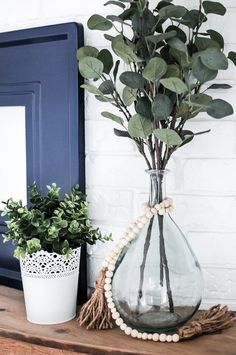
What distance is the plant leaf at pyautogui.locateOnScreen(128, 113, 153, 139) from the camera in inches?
32.0

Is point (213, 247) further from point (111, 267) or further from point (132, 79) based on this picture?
point (132, 79)

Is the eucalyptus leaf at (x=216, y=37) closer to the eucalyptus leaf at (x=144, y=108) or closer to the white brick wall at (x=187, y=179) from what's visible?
the white brick wall at (x=187, y=179)

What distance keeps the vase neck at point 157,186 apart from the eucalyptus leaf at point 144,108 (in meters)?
0.09

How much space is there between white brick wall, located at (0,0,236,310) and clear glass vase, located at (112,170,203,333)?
0.09 m

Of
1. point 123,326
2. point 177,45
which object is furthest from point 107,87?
point 123,326

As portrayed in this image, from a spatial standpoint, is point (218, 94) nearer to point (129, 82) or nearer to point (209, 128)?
point (209, 128)

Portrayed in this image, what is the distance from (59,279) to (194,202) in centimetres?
27

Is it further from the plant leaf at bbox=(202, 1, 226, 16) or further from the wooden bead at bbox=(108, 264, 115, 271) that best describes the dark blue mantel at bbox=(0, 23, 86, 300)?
the plant leaf at bbox=(202, 1, 226, 16)

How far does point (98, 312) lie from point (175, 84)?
1.29 ft

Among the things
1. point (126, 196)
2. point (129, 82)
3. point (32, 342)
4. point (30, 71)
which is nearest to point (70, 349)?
point (32, 342)

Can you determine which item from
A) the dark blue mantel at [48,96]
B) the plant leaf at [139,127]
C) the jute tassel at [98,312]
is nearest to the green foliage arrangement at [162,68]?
the plant leaf at [139,127]

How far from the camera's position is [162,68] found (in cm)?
78

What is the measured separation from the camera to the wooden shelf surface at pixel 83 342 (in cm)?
81

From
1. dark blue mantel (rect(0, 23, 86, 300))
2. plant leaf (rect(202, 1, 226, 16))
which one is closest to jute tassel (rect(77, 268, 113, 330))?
dark blue mantel (rect(0, 23, 86, 300))
